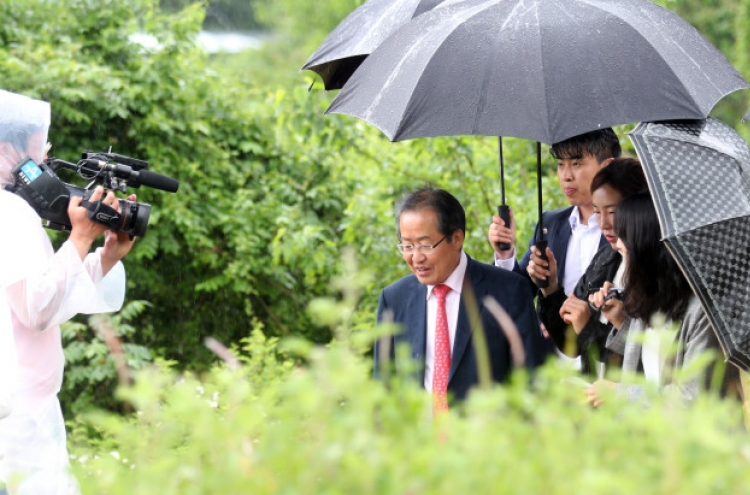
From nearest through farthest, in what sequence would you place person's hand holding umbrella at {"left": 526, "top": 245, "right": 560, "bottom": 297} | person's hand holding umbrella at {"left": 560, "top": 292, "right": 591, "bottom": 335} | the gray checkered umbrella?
the gray checkered umbrella < person's hand holding umbrella at {"left": 560, "top": 292, "right": 591, "bottom": 335} < person's hand holding umbrella at {"left": 526, "top": 245, "right": 560, "bottom": 297}

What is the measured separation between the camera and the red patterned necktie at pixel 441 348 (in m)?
3.75

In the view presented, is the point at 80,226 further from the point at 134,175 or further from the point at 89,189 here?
the point at 134,175

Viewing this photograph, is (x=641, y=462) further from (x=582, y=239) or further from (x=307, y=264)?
Result: (x=307, y=264)

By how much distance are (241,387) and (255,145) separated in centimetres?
624

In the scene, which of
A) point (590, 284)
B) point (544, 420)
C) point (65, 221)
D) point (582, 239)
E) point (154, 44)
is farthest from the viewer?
point (154, 44)

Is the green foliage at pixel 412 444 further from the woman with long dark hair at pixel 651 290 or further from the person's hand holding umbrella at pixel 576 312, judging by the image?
the person's hand holding umbrella at pixel 576 312

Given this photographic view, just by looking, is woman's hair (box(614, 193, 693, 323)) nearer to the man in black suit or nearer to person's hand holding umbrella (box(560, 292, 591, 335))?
person's hand holding umbrella (box(560, 292, 591, 335))

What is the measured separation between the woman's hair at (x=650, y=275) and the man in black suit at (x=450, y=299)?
0.54 m

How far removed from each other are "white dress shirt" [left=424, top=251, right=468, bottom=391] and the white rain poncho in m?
1.24

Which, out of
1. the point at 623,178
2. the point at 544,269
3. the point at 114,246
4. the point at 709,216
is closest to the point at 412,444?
the point at 709,216

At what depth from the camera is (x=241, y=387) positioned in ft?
A: 4.83

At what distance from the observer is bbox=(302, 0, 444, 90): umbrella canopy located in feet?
14.4

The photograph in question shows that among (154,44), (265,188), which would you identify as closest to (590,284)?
(265,188)

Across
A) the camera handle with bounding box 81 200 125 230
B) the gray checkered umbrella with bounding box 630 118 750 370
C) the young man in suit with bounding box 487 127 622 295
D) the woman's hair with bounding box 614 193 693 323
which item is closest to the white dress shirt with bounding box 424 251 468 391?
the young man in suit with bounding box 487 127 622 295
